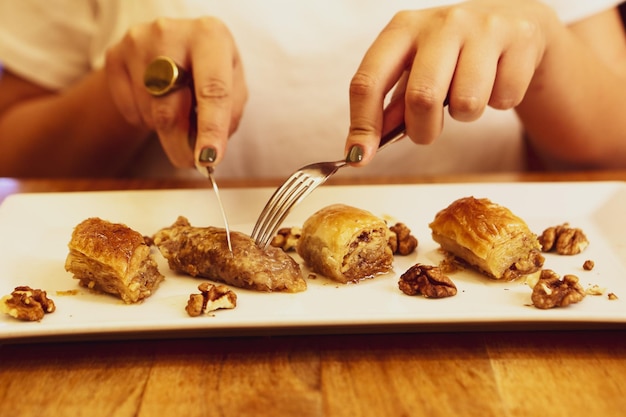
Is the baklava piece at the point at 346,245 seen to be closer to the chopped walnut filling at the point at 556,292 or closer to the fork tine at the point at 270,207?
the fork tine at the point at 270,207

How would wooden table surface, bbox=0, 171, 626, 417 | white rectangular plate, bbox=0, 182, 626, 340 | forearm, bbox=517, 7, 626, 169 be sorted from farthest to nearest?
forearm, bbox=517, 7, 626, 169, white rectangular plate, bbox=0, 182, 626, 340, wooden table surface, bbox=0, 171, 626, 417

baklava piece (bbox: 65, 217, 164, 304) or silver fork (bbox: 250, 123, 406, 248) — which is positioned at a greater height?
silver fork (bbox: 250, 123, 406, 248)

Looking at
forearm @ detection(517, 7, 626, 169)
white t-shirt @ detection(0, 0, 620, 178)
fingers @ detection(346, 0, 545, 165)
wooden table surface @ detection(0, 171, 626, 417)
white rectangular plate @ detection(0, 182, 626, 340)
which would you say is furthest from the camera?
white t-shirt @ detection(0, 0, 620, 178)

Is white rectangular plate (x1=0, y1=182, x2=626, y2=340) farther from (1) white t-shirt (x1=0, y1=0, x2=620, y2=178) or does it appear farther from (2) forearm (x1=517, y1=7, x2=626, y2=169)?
(1) white t-shirt (x1=0, y1=0, x2=620, y2=178)

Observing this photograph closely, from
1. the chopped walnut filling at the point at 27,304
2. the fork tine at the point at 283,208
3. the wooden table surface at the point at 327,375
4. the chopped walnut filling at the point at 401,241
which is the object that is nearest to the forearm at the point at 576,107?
the chopped walnut filling at the point at 401,241

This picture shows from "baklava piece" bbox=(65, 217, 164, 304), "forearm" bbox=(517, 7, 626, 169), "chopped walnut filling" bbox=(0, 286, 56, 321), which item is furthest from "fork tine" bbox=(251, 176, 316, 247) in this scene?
"forearm" bbox=(517, 7, 626, 169)

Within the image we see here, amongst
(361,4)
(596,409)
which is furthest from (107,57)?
(596,409)

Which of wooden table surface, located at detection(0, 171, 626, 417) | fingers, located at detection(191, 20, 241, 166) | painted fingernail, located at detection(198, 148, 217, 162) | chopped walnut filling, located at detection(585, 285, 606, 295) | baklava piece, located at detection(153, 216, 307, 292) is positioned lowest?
wooden table surface, located at detection(0, 171, 626, 417)
